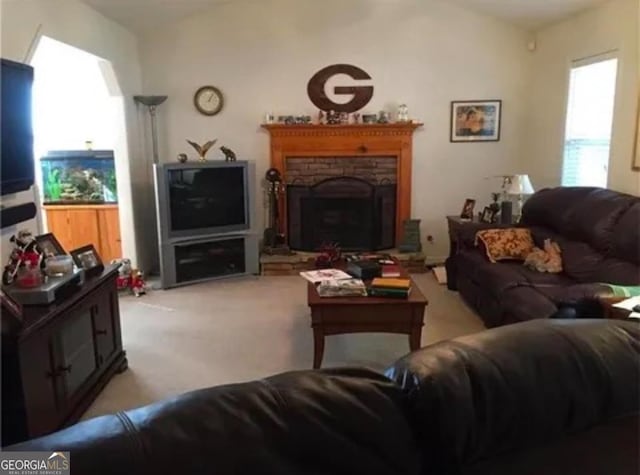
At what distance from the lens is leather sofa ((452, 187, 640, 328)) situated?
9.96 feet

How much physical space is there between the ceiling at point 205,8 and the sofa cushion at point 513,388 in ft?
13.7

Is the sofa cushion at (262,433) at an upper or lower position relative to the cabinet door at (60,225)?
→ upper

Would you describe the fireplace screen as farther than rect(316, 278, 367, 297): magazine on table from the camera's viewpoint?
Yes

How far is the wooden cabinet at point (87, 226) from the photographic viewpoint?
5.00m

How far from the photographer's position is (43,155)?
5.01 m

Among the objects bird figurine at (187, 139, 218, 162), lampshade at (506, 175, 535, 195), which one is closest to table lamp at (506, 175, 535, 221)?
lampshade at (506, 175, 535, 195)

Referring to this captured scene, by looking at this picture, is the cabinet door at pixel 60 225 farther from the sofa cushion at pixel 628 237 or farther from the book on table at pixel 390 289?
the sofa cushion at pixel 628 237

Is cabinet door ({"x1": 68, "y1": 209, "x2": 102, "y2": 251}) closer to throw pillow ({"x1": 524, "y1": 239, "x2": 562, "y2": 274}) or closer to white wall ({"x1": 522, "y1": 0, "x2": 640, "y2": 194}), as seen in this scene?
throw pillow ({"x1": 524, "y1": 239, "x2": 562, "y2": 274})

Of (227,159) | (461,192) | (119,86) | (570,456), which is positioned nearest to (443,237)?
(461,192)

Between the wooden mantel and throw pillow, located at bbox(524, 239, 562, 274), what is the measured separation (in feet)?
6.74

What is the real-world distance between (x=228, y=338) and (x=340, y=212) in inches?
92.7

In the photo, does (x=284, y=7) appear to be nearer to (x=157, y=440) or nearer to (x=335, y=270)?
(x=335, y=270)

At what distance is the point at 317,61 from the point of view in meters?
5.40

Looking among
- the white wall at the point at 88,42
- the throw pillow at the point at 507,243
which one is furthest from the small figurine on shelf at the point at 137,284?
the throw pillow at the point at 507,243
